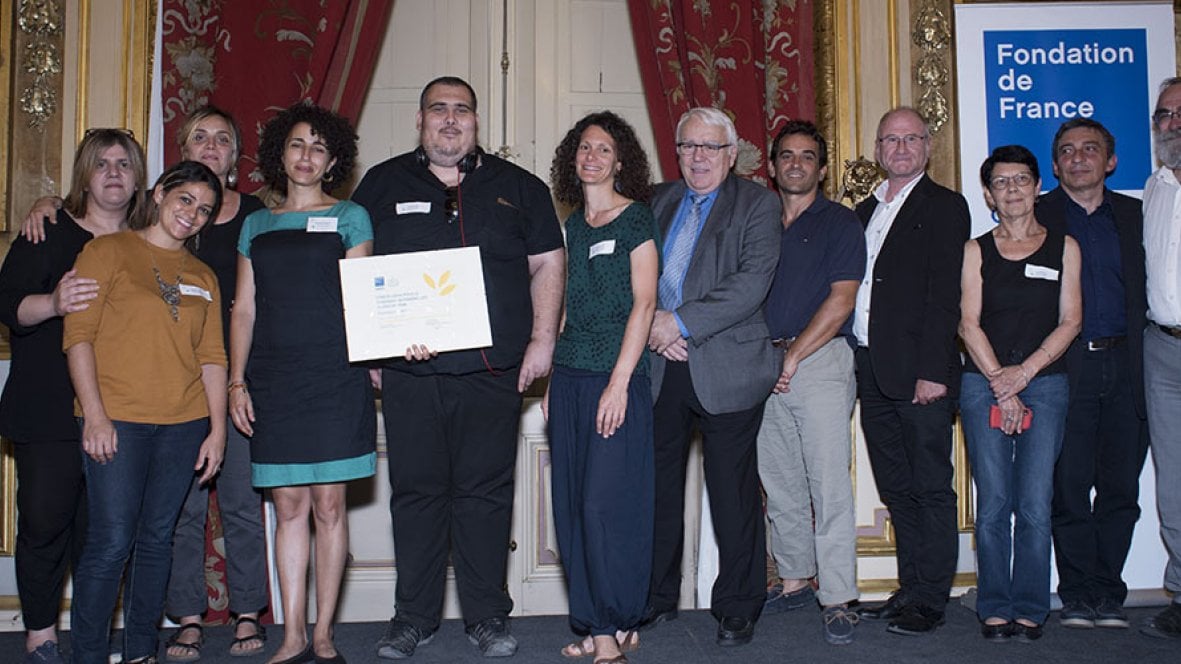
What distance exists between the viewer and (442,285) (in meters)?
3.01

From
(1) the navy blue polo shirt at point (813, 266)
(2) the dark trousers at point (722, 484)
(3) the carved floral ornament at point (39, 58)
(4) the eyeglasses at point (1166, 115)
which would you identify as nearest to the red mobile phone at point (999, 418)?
(1) the navy blue polo shirt at point (813, 266)

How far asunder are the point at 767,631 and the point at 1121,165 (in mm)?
2330

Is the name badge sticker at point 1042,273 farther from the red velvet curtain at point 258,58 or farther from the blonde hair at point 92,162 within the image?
the blonde hair at point 92,162

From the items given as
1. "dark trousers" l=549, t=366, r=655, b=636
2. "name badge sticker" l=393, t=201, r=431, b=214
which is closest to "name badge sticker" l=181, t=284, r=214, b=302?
"name badge sticker" l=393, t=201, r=431, b=214

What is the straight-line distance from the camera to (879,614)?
3.56 meters

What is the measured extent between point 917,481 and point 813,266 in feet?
2.62

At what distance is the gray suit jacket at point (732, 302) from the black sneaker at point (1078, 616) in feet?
4.42

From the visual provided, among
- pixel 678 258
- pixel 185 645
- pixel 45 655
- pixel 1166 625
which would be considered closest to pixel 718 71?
pixel 678 258

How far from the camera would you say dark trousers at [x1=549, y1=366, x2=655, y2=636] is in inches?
116

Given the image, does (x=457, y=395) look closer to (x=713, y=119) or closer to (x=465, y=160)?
(x=465, y=160)

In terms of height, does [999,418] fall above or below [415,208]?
below

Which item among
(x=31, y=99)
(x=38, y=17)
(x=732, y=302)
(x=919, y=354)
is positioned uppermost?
(x=38, y=17)

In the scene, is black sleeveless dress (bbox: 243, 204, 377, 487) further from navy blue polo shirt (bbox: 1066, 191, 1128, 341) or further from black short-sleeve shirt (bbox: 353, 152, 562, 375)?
navy blue polo shirt (bbox: 1066, 191, 1128, 341)

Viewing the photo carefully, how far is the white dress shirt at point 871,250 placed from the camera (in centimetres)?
356
